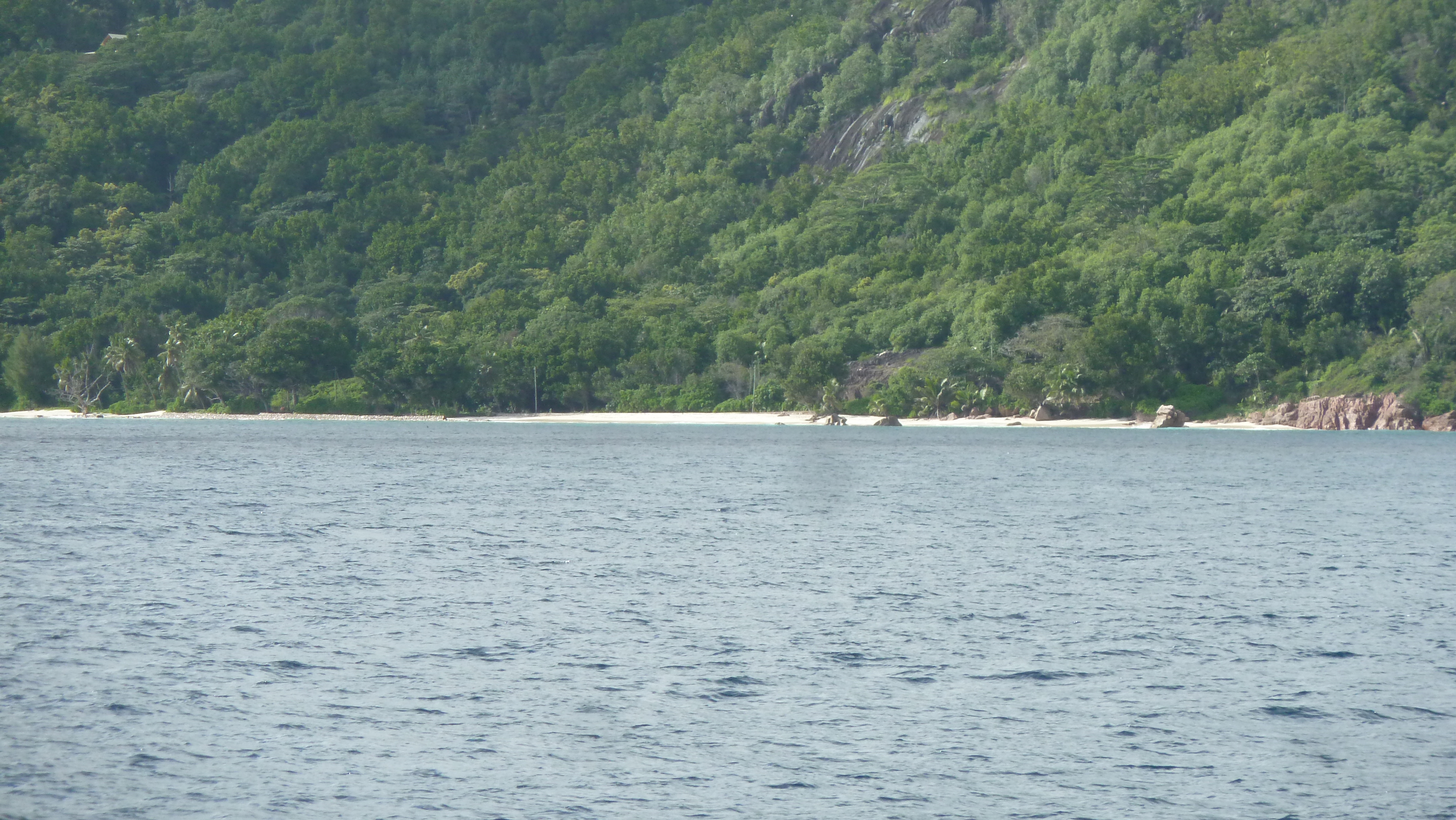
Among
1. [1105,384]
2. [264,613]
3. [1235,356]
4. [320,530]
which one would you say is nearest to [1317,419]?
[1235,356]

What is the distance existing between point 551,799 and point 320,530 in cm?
3222

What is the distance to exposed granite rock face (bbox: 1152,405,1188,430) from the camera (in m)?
127

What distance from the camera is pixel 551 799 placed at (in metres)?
17.1

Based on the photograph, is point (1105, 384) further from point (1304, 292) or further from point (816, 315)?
point (816, 315)

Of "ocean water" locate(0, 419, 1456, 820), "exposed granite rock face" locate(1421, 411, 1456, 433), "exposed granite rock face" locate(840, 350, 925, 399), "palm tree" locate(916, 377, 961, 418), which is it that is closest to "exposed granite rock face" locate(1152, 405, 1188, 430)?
"palm tree" locate(916, 377, 961, 418)

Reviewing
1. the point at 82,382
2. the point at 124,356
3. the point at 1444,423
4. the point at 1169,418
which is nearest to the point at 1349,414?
the point at 1444,423

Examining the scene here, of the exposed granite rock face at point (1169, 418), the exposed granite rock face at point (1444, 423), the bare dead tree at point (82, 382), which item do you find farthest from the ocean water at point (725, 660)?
the bare dead tree at point (82, 382)

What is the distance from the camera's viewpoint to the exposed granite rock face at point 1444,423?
11900 cm

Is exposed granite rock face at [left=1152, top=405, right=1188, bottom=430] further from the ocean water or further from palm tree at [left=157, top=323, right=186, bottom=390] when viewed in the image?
palm tree at [left=157, top=323, right=186, bottom=390]

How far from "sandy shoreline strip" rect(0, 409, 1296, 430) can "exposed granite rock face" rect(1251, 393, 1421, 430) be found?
135 cm

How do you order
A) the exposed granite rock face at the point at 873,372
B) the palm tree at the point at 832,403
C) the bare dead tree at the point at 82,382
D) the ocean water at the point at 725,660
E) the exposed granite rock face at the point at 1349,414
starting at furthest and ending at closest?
1. the bare dead tree at the point at 82,382
2. the exposed granite rock face at the point at 873,372
3. the palm tree at the point at 832,403
4. the exposed granite rock face at the point at 1349,414
5. the ocean water at the point at 725,660

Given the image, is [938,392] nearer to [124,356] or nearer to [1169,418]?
[1169,418]

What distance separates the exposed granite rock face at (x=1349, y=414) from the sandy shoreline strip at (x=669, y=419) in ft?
4.41

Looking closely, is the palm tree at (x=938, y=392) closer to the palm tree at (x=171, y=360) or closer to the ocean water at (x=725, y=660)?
the ocean water at (x=725, y=660)
